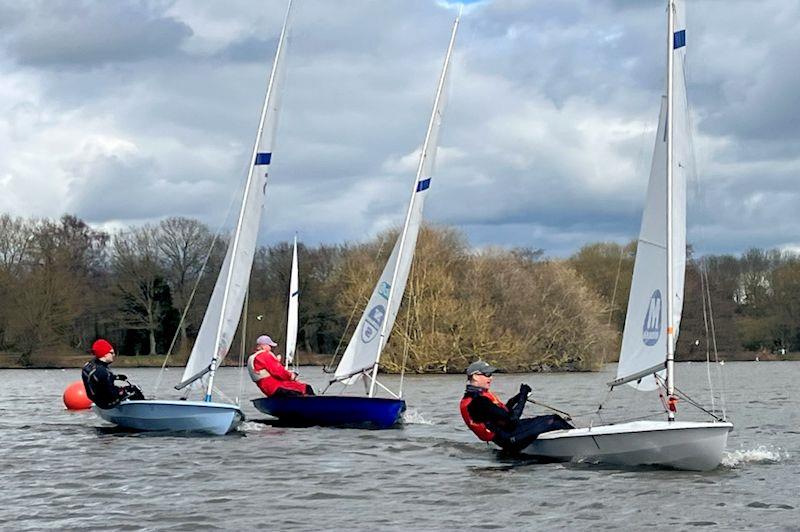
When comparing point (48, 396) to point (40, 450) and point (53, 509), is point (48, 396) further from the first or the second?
point (53, 509)

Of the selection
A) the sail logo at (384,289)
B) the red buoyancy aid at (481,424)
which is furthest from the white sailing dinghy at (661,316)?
the sail logo at (384,289)

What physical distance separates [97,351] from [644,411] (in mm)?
11914

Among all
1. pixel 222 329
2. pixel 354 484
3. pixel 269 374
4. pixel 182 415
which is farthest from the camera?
pixel 269 374

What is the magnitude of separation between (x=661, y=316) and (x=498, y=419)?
2386 millimetres

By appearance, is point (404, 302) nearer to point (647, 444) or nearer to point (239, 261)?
point (239, 261)

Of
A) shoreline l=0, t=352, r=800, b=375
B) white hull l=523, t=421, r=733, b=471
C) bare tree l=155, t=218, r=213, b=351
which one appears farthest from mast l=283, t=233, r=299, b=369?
bare tree l=155, t=218, r=213, b=351

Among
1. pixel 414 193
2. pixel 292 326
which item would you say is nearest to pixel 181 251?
pixel 292 326

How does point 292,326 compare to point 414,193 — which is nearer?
Result: point 414,193

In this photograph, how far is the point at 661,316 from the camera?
1323 cm

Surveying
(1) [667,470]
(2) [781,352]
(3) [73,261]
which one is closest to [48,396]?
(1) [667,470]

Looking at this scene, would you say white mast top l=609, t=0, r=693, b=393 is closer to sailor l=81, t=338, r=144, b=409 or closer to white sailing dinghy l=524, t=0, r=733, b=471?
white sailing dinghy l=524, t=0, r=733, b=471

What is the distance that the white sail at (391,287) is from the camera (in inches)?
796

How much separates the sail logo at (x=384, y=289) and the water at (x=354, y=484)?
8.41ft

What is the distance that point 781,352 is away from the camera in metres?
71.1
